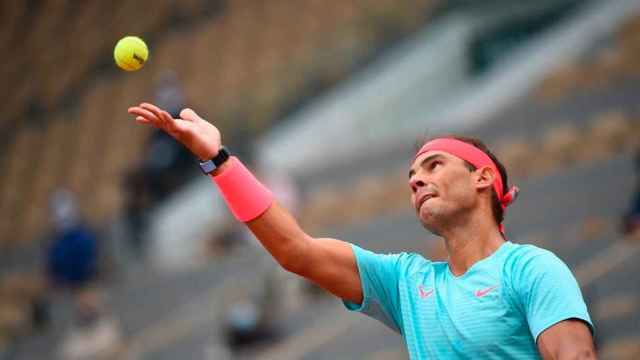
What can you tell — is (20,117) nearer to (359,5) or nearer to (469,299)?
(359,5)

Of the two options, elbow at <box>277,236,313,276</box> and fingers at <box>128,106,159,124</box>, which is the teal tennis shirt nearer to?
elbow at <box>277,236,313,276</box>

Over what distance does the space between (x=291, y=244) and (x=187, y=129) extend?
510 millimetres

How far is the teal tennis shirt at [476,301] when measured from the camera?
4.82 meters

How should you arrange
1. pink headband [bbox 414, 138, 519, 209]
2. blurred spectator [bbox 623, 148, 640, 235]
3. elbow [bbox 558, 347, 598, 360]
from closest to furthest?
elbow [bbox 558, 347, 598, 360], pink headband [bbox 414, 138, 519, 209], blurred spectator [bbox 623, 148, 640, 235]

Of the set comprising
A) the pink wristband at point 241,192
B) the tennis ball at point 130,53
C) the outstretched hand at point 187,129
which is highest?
the tennis ball at point 130,53

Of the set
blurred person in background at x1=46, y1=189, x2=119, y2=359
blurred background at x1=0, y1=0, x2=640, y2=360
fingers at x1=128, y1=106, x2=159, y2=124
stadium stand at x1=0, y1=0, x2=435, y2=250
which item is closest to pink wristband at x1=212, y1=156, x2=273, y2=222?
fingers at x1=128, y1=106, x2=159, y2=124

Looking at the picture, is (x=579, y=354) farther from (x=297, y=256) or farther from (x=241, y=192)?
(x=241, y=192)

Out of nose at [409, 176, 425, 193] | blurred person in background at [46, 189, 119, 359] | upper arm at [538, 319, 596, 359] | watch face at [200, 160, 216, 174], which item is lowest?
upper arm at [538, 319, 596, 359]

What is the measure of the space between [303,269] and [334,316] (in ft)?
32.4

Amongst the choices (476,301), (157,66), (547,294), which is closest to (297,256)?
(476,301)

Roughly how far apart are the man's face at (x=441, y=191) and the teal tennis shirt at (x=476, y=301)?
0.58 feet

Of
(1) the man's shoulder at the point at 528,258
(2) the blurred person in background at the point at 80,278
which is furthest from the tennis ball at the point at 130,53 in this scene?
(2) the blurred person in background at the point at 80,278

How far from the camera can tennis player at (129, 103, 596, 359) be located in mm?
4922

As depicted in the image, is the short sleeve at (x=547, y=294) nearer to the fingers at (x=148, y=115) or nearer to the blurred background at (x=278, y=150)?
the fingers at (x=148, y=115)
